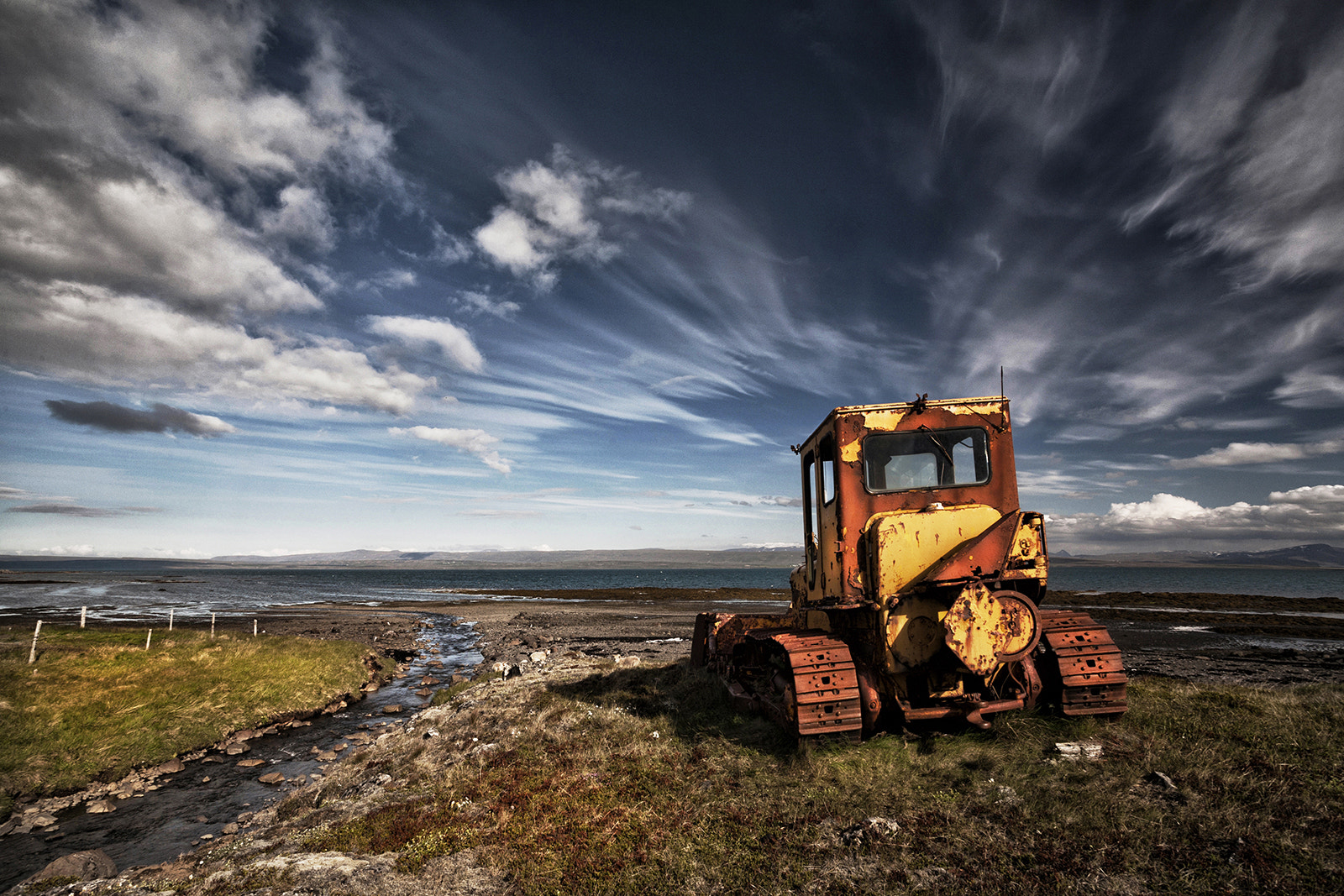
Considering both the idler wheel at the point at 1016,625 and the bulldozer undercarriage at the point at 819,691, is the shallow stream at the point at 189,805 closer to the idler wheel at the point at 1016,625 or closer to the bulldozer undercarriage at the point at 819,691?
the bulldozer undercarriage at the point at 819,691

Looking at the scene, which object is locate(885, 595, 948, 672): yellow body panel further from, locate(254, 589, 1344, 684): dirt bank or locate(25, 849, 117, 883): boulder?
locate(254, 589, 1344, 684): dirt bank

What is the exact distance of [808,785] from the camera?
21.0 ft

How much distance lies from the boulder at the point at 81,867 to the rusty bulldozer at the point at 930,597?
341 inches

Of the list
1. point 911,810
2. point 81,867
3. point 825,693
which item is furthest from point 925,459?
point 81,867

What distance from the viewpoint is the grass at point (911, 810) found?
445 centimetres

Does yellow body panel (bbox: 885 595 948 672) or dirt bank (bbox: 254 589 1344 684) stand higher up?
yellow body panel (bbox: 885 595 948 672)

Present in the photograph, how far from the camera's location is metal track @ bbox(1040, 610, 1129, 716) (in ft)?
23.2

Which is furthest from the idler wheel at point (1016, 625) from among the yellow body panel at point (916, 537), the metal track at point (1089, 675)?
the metal track at point (1089, 675)

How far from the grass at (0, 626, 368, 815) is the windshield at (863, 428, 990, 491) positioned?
49.5ft

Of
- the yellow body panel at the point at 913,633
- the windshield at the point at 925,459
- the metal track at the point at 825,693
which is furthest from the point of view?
the windshield at the point at 925,459

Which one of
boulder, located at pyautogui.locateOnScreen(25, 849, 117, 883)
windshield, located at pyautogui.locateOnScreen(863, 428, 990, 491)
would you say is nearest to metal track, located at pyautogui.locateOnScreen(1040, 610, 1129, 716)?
windshield, located at pyautogui.locateOnScreen(863, 428, 990, 491)

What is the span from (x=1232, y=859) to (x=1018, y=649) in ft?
7.94

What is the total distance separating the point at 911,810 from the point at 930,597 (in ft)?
7.35

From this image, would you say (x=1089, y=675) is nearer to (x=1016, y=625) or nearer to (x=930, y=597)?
(x=1016, y=625)
